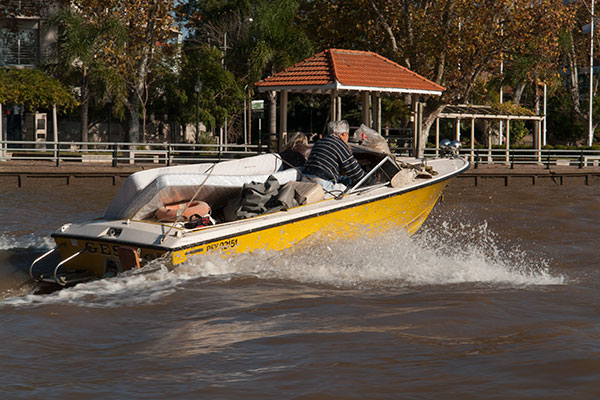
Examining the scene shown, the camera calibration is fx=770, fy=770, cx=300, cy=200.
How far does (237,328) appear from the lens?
5.62 m

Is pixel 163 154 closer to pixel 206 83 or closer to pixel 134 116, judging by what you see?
pixel 134 116

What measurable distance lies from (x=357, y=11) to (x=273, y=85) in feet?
39.7

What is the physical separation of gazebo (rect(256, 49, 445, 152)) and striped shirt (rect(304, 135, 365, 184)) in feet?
36.1

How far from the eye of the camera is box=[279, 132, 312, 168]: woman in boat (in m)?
10.0

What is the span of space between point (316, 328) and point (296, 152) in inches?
187

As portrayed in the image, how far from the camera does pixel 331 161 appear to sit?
Answer: 9.03 m

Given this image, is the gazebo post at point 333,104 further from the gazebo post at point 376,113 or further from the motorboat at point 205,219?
the motorboat at point 205,219

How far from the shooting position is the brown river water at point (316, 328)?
14.4ft

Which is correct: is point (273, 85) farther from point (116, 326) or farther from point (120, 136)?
point (120, 136)

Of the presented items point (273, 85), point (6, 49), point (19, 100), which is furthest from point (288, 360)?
point (6, 49)

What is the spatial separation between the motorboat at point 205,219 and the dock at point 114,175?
13.2m

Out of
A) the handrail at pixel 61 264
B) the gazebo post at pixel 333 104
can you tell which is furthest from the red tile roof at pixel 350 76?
the handrail at pixel 61 264

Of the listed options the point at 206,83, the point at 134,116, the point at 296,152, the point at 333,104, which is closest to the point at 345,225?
the point at 296,152

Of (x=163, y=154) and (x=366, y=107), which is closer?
(x=366, y=107)
